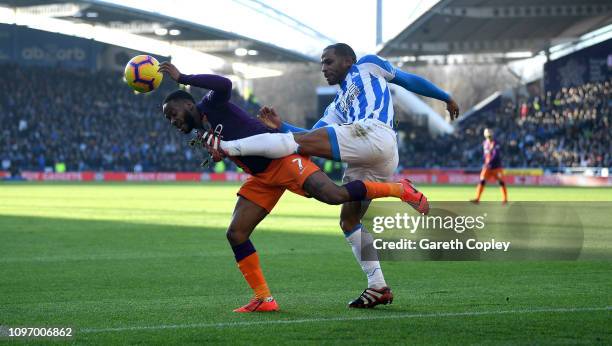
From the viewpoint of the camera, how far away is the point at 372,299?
8.14 m

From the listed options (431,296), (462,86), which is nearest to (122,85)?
(431,296)

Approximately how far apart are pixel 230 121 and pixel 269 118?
57 cm

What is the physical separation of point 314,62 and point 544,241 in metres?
48.1

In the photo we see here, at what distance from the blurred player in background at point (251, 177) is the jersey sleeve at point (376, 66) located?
3.52ft

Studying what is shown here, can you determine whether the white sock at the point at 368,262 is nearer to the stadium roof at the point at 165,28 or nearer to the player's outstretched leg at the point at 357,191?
the player's outstretched leg at the point at 357,191

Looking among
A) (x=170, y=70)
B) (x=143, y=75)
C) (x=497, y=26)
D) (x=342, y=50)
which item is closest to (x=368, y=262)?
(x=342, y=50)

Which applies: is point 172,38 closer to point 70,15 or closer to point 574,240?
point 70,15

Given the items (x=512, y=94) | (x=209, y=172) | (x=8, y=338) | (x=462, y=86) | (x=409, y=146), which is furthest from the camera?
(x=462, y=86)

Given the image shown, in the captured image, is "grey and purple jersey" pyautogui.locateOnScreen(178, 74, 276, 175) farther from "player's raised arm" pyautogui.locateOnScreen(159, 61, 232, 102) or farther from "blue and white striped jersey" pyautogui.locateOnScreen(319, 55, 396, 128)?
"blue and white striped jersey" pyautogui.locateOnScreen(319, 55, 396, 128)

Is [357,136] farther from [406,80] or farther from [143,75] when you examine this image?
[143,75]

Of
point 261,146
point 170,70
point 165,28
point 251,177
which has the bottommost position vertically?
point 251,177

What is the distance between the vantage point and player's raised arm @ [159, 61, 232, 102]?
7934 mm

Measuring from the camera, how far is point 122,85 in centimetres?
6184

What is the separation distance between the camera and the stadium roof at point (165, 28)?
49875 millimetres
